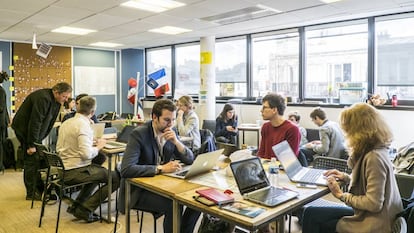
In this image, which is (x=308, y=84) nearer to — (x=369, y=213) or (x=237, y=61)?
(x=237, y=61)

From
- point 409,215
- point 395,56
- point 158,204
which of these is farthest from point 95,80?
point 409,215

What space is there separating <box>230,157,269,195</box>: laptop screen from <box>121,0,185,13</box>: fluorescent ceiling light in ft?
10.3

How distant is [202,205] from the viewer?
1785 millimetres

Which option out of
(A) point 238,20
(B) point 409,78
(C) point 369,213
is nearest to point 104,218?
(C) point 369,213

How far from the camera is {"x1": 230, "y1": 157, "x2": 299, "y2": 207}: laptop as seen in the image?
1.84m

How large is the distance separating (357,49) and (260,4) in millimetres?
2366

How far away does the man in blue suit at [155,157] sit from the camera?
7.71ft

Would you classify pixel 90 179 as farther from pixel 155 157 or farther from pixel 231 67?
pixel 231 67

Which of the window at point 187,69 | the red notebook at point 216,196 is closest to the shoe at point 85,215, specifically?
the red notebook at point 216,196

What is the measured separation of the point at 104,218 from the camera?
12.0ft

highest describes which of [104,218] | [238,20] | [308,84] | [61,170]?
[238,20]

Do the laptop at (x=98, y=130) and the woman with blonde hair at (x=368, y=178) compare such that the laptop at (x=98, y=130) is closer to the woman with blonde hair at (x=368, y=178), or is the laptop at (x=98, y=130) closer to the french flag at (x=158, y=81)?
the woman with blonde hair at (x=368, y=178)

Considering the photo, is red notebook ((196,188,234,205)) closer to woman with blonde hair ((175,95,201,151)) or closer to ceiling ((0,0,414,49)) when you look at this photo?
woman with blonde hair ((175,95,201,151))

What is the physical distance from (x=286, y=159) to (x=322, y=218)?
43 centimetres
